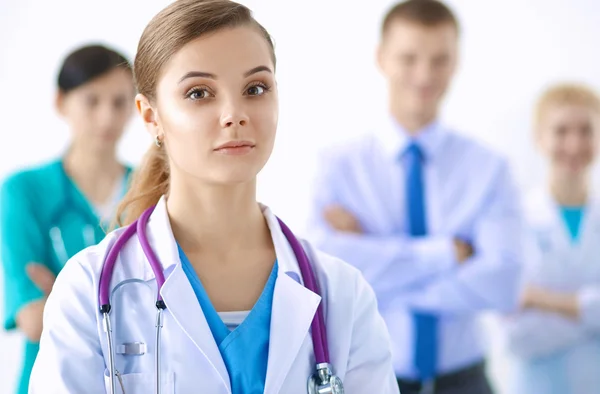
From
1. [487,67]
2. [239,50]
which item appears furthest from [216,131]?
[487,67]

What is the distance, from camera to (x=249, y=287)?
152cm

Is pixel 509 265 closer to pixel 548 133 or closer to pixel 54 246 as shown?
pixel 548 133

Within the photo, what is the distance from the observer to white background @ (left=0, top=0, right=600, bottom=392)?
4.05 metres

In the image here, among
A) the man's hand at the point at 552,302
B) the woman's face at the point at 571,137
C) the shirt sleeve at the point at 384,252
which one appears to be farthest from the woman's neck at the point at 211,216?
the woman's face at the point at 571,137

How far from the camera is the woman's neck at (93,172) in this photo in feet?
8.70

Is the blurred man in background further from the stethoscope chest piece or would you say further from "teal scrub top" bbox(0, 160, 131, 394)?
the stethoscope chest piece

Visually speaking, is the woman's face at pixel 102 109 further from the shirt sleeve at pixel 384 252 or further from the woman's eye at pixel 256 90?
the woman's eye at pixel 256 90

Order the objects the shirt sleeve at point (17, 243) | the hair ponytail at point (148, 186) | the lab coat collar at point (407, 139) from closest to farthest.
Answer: the hair ponytail at point (148, 186)
the shirt sleeve at point (17, 243)
the lab coat collar at point (407, 139)

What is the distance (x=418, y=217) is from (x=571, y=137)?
39.5 inches

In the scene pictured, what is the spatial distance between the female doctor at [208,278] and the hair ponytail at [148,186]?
3.7 inches

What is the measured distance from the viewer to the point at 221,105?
1424 millimetres

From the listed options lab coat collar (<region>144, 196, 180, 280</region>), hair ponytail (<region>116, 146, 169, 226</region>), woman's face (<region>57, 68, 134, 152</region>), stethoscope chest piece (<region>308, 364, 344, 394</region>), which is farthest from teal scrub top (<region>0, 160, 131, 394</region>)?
stethoscope chest piece (<region>308, 364, 344, 394</region>)

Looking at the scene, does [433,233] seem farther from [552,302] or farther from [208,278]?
[208,278]

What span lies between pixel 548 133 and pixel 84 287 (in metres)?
2.49
